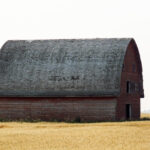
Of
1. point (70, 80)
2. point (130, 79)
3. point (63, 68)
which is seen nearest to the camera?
point (70, 80)

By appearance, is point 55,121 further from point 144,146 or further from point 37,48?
point 144,146

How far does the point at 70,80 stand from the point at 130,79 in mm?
6094

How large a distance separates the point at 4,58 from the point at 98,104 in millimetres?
10984

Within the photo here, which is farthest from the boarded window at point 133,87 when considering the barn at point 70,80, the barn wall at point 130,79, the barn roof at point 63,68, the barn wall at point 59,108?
the barn wall at point 59,108

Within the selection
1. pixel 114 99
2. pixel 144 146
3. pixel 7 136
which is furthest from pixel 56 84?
pixel 144 146

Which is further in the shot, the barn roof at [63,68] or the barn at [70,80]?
the barn roof at [63,68]

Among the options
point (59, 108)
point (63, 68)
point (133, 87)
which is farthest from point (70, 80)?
point (133, 87)

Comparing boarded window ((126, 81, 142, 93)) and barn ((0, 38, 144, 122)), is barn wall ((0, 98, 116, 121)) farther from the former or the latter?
boarded window ((126, 81, 142, 93))

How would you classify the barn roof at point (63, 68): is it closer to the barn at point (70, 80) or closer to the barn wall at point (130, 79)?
the barn at point (70, 80)

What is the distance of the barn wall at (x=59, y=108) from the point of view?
48312 mm

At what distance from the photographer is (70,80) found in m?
49.6

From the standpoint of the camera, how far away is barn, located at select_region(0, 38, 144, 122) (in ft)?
159

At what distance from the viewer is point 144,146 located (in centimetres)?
2412

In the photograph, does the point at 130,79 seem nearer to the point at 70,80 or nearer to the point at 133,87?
the point at 133,87
